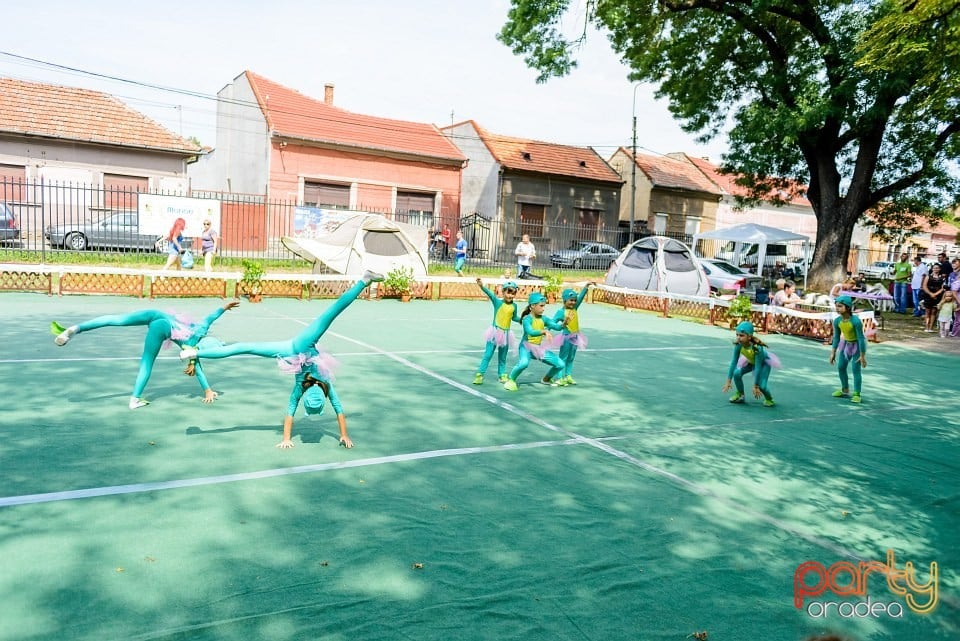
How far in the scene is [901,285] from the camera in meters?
22.9

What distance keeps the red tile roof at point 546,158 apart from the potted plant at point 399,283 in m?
19.0

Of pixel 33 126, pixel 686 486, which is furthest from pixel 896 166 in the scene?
pixel 33 126

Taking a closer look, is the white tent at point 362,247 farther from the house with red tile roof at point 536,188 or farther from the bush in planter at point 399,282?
the house with red tile roof at point 536,188

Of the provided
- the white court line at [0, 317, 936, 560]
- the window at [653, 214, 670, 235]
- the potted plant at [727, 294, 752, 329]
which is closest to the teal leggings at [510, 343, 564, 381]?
the white court line at [0, 317, 936, 560]

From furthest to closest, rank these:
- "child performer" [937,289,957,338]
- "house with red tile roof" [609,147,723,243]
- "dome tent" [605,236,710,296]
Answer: "house with red tile roof" [609,147,723,243] → "dome tent" [605,236,710,296] → "child performer" [937,289,957,338]

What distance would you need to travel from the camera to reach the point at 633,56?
979 inches

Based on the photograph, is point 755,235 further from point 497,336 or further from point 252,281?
point 497,336

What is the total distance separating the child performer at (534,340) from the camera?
352 inches

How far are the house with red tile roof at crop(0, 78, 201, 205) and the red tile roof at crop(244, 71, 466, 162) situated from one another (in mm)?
4267

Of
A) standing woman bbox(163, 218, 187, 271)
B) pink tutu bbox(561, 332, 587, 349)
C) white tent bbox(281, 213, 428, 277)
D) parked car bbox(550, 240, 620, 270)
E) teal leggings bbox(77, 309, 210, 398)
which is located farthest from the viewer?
parked car bbox(550, 240, 620, 270)

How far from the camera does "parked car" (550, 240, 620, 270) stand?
3113 centimetres

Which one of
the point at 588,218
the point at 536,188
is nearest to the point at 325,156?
the point at 536,188

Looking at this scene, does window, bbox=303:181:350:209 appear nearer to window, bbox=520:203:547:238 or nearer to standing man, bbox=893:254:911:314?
window, bbox=520:203:547:238

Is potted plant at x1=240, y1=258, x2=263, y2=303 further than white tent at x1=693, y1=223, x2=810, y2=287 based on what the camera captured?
No
